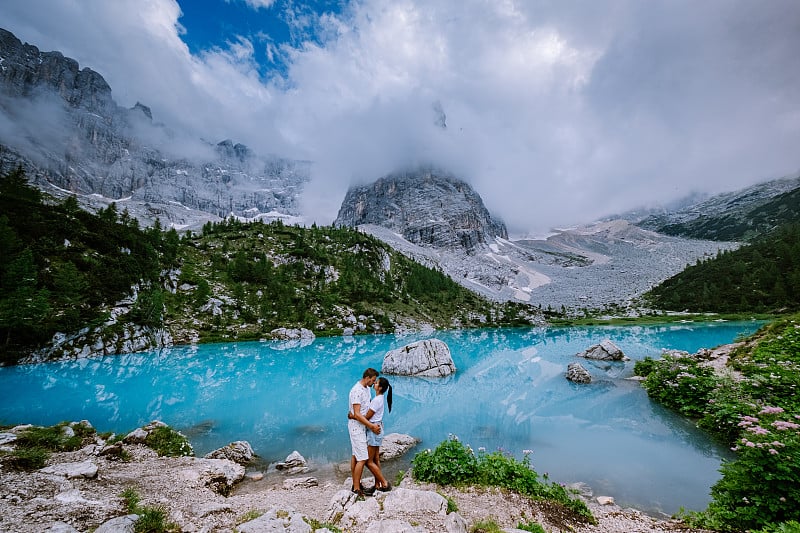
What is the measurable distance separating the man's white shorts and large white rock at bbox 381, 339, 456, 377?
2904 centimetres

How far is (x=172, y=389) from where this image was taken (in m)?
31.6

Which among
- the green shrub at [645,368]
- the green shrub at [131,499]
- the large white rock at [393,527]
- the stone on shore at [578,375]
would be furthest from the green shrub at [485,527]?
the green shrub at [645,368]

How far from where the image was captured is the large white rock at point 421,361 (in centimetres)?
3819

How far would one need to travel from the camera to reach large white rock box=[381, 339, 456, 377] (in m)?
38.2

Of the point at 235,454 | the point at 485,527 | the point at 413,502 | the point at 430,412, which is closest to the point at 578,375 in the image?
the point at 430,412

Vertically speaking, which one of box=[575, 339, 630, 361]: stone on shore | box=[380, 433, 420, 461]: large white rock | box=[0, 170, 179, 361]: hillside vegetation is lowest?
box=[380, 433, 420, 461]: large white rock

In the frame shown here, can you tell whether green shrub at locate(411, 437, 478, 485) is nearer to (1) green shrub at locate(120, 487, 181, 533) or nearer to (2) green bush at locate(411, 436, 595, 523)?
(2) green bush at locate(411, 436, 595, 523)

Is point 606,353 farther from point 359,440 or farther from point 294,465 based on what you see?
point 359,440

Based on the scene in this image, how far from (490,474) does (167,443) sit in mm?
14316

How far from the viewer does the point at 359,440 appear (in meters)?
9.72

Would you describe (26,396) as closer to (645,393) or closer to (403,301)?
(645,393)

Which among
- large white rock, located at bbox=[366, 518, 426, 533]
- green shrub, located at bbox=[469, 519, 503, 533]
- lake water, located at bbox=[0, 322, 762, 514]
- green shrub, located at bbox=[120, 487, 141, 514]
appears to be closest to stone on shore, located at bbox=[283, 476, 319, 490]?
lake water, located at bbox=[0, 322, 762, 514]

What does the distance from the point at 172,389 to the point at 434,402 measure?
24434 millimetres

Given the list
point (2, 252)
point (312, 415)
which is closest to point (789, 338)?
point (312, 415)
